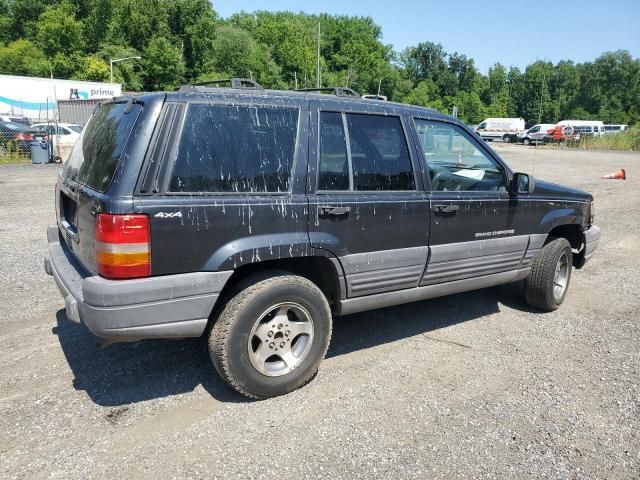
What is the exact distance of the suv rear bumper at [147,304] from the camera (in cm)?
284

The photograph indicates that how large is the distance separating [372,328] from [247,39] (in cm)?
7516

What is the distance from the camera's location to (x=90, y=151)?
3490 mm

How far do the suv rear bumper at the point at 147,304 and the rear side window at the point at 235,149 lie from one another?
0.55 m

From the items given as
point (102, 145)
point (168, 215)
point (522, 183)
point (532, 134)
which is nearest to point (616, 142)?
point (532, 134)

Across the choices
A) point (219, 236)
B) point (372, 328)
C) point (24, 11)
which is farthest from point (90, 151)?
point (24, 11)

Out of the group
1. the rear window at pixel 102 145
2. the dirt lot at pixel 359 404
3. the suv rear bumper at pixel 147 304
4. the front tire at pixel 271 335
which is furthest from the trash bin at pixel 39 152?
the front tire at pixel 271 335

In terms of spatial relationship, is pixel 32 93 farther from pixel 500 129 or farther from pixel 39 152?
pixel 500 129

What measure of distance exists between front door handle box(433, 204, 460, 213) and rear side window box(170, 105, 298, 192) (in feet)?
4.19

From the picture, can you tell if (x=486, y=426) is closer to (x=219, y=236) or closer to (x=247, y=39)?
(x=219, y=236)

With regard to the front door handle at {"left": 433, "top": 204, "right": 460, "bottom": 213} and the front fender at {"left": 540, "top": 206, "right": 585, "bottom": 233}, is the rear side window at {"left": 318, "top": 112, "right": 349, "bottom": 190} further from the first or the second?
the front fender at {"left": 540, "top": 206, "right": 585, "bottom": 233}

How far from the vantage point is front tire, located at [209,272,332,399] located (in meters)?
3.17

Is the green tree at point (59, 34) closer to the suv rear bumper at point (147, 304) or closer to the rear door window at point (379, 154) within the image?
the rear door window at point (379, 154)

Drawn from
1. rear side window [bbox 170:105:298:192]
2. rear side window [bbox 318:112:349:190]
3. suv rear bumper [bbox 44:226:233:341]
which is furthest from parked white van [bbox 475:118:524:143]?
suv rear bumper [bbox 44:226:233:341]

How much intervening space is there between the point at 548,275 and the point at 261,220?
10.1ft
